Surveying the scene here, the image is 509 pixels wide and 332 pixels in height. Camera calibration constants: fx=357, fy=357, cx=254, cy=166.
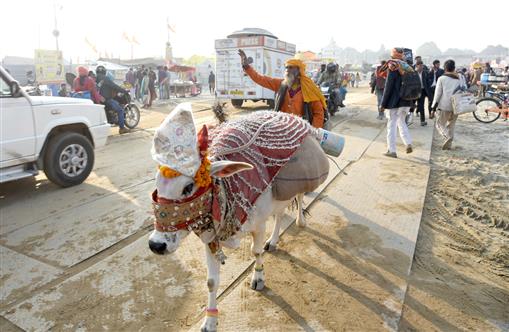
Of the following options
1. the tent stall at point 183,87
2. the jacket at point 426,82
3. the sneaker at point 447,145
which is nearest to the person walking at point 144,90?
the tent stall at point 183,87

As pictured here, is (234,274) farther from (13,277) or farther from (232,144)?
(13,277)

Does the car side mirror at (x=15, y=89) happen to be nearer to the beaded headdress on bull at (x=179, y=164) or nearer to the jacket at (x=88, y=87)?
the beaded headdress on bull at (x=179, y=164)

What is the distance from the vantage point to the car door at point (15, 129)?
514 cm

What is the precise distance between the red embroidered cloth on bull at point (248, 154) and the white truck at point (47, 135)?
3817 mm

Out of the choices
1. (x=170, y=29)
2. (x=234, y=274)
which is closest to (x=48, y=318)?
(x=234, y=274)

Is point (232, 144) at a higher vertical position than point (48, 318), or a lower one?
higher

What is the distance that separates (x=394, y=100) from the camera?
744 cm

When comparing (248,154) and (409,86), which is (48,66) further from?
(248,154)

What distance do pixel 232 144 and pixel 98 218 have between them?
9.51ft

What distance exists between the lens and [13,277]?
355cm

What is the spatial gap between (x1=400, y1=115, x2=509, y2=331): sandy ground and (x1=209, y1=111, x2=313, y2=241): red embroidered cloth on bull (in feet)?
5.35

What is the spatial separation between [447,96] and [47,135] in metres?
8.54

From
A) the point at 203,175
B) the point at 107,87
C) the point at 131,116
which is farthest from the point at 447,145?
the point at 107,87

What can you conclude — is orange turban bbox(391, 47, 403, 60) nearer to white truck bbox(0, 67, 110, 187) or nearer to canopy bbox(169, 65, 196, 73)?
white truck bbox(0, 67, 110, 187)
